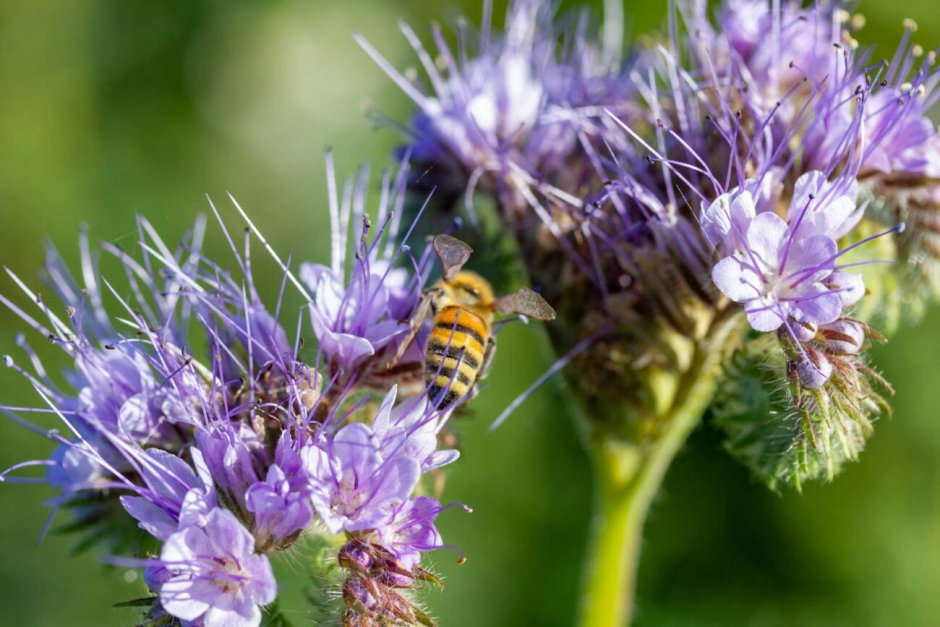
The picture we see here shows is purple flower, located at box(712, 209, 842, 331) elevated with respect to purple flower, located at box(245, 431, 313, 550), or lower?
elevated

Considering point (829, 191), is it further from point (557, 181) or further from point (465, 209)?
point (465, 209)

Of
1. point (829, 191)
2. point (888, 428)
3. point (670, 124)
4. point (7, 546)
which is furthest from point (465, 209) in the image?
point (7, 546)

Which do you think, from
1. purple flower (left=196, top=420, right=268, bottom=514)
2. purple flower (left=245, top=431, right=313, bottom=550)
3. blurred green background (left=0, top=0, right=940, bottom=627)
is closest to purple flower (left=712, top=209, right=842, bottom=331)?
purple flower (left=245, top=431, right=313, bottom=550)

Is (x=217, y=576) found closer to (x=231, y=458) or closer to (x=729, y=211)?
(x=231, y=458)

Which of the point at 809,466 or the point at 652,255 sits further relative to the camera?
the point at 652,255

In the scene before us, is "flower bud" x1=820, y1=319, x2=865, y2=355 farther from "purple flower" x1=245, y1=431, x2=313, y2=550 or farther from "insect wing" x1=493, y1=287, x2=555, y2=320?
"purple flower" x1=245, y1=431, x2=313, y2=550

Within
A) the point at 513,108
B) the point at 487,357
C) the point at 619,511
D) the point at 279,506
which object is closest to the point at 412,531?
the point at 279,506

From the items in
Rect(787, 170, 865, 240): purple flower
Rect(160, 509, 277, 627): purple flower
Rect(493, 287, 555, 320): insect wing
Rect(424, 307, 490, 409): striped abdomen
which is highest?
Rect(787, 170, 865, 240): purple flower
